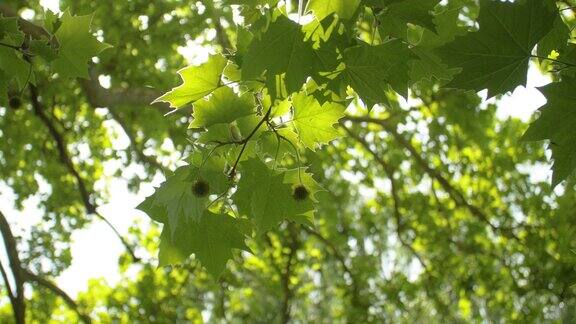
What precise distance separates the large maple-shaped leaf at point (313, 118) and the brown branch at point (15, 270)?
2.55 m

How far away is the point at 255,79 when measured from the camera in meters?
1.89

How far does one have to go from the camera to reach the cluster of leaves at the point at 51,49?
2125 mm

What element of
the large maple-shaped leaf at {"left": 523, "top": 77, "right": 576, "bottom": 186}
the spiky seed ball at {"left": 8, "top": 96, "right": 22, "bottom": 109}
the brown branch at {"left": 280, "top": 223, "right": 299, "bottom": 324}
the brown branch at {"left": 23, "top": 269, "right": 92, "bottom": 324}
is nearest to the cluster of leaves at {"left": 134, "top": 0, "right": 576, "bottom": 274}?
the large maple-shaped leaf at {"left": 523, "top": 77, "right": 576, "bottom": 186}

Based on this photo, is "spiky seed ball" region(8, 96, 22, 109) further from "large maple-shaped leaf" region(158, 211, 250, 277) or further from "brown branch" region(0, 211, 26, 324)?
"large maple-shaped leaf" region(158, 211, 250, 277)

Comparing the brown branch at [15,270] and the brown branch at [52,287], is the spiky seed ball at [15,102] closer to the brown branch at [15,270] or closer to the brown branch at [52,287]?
the brown branch at [15,270]

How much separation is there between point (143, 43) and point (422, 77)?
4.19 meters

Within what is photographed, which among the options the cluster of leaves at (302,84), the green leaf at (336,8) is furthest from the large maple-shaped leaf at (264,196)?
the green leaf at (336,8)

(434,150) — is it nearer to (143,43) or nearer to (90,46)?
(143,43)

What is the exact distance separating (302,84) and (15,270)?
3.02 m

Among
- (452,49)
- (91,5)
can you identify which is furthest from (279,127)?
(91,5)

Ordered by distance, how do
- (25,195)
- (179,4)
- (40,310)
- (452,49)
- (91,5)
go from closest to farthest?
(452,49) → (91,5) → (179,4) → (25,195) → (40,310)

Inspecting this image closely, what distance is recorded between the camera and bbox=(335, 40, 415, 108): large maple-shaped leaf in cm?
178

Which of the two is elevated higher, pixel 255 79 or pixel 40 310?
pixel 255 79

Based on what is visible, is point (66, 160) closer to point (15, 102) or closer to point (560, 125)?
point (15, 102)
